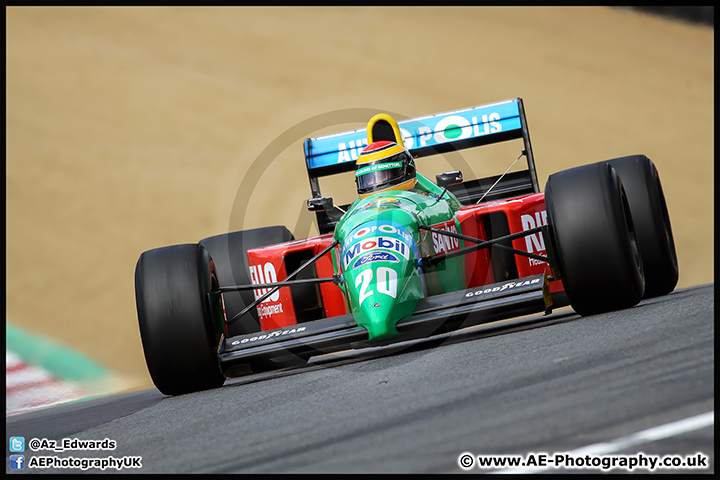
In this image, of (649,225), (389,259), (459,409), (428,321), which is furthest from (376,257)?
(459,409)

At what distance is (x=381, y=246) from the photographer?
6469mm

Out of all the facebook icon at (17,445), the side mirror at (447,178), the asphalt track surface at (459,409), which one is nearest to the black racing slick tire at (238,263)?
the side mirror at (447,178)

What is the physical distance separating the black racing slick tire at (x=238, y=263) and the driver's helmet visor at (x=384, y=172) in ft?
5.69

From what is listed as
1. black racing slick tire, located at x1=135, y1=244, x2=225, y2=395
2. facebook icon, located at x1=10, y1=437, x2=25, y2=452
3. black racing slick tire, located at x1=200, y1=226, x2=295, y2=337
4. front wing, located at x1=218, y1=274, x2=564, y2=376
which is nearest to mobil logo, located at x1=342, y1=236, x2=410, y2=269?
front wing, located at x1=218, y1=274, x2=564, y2=376

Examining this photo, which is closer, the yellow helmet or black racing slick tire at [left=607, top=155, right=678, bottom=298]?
black racing slick tire at [left=607, top=155, right=678, bottom=298]

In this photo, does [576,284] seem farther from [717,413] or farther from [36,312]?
[36,312]

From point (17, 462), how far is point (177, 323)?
2.13m

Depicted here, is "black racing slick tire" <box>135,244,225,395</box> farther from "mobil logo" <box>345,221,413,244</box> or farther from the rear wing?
the rear wing

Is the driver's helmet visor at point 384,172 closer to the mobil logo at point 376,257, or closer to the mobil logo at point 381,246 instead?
the mobil logo at point 381,246

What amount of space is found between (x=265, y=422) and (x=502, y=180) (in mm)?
6000

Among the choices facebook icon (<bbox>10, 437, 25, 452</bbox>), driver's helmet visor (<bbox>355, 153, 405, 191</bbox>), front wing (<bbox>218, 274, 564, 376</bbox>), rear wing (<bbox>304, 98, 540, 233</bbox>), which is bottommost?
facebook icon (<bbox>10, 437, 25, 452</bbox>)

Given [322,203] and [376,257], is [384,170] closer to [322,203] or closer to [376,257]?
[322,203]

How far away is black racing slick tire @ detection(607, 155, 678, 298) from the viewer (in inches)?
288

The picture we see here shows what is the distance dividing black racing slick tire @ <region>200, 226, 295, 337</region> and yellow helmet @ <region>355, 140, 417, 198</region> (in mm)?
1711
